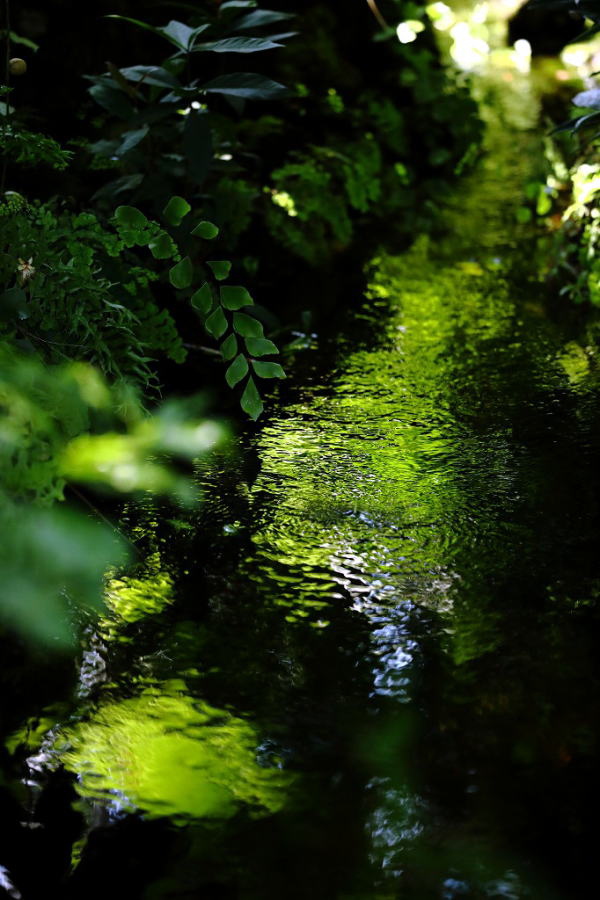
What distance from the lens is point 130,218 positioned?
209 centimetres

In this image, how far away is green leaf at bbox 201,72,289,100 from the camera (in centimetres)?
253

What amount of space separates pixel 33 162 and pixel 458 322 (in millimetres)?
1497

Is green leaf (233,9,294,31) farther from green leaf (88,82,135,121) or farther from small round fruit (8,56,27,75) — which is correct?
small round fruit (8,56,27,75)

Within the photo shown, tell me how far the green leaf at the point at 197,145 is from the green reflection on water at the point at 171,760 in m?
1.67

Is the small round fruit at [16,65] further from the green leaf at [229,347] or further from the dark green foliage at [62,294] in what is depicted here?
the green leaf at [229,347]

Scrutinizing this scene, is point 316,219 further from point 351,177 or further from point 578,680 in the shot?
point 578,680

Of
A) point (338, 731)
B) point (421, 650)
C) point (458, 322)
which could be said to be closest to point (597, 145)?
point (458, 322)

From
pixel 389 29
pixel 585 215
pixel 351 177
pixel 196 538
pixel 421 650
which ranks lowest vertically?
pixel 421 650

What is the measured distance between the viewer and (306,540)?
1958 mm

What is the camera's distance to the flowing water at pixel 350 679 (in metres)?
1.26

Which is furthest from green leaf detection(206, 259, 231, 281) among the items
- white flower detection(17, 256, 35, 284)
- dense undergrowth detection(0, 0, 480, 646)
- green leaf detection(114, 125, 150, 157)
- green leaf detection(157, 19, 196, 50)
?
green leaf detection(157, 19, 196, 50)

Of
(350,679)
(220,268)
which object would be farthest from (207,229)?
(350,679)

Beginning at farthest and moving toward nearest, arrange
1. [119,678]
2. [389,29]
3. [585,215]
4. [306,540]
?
1. [389,29]
2. [585,215]
3. [306,540]
4. [119,678]

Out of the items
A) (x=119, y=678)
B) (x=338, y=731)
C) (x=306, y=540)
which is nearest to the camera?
(x=338, y=731)
